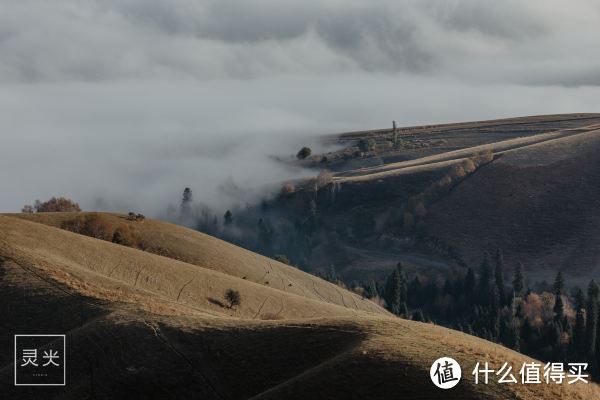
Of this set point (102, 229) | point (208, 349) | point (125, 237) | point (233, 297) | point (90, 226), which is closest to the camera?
point (208, 349)

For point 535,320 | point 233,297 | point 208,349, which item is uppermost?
point 208,349

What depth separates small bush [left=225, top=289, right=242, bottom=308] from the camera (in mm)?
102969

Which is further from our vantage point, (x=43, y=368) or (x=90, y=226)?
(x=90, y=226)

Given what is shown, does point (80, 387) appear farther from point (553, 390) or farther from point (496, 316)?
point (496, 316)

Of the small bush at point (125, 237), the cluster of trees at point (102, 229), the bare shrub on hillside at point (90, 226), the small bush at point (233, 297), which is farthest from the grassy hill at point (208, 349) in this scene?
the bare shrub on hillside at point (90, 226)

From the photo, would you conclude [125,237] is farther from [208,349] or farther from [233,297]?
[208,349]

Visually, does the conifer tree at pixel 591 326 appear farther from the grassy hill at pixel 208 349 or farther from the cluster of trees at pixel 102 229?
the grassy hill at pixel 208 349

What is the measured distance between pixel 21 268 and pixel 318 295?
57.4 meters

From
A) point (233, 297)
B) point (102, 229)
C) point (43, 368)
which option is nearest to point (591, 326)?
point (102, 229)

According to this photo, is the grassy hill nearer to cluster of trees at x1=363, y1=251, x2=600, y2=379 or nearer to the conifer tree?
the conifer tree

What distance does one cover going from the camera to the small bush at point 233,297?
338ft

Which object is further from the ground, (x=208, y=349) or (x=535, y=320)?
(x=208, y=349)

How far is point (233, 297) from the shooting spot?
342 feet

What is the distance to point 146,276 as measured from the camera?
338 ft
